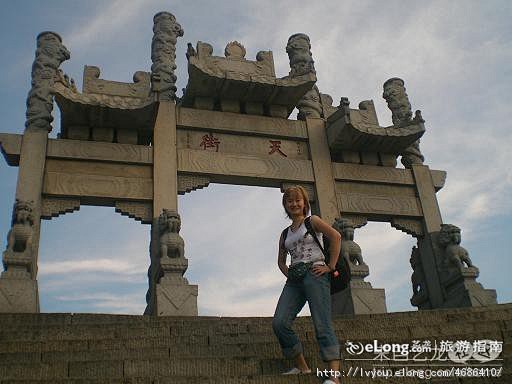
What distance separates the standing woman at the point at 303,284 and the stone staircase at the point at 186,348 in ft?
0.89

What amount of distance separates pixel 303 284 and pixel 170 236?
16.7ft

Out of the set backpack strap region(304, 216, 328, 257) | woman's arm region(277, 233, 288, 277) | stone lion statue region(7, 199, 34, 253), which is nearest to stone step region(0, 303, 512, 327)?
stone lion statue region(7, 199, 34, 253)

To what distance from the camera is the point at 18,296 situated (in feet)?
25.3

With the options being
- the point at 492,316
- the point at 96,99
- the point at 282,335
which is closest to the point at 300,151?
the point at 96,99

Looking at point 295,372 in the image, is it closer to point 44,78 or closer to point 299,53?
point 44,78

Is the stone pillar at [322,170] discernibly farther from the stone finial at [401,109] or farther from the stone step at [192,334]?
the stone step at [192,334]

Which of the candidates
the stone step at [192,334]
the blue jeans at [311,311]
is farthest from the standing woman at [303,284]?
the stone step at [192,334]

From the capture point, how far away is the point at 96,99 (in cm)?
961

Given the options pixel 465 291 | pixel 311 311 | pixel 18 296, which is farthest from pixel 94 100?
pixel 465 291

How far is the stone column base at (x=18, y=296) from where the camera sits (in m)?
7.62

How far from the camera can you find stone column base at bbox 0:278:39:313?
762cm

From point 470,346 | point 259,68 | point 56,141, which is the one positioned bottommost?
point 470,346

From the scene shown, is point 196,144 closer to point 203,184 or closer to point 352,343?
point 203,184

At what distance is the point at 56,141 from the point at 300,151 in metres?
5.00
